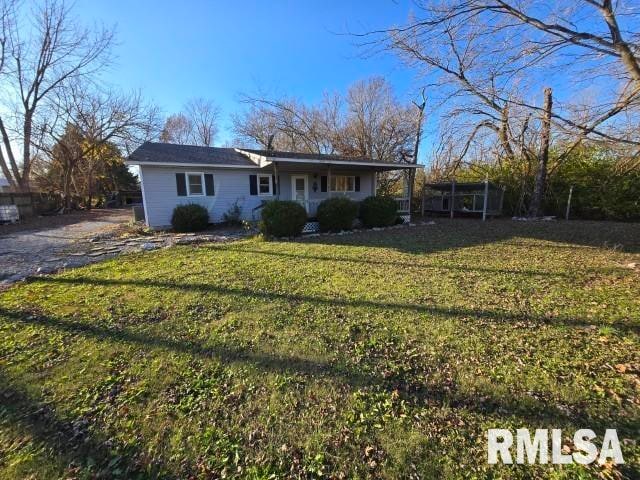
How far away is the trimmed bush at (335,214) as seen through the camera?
35.8 ft

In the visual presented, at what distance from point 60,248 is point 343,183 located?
40.1 feet

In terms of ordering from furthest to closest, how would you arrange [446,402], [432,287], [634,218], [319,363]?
[634,218] → [432,287] → [319,363] → [446,402]

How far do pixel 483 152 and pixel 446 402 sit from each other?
18096 mm

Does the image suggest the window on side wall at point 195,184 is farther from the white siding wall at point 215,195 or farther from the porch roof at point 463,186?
the porch roof at point 463,186

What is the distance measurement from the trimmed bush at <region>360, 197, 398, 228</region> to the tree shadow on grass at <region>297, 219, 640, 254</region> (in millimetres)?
1250

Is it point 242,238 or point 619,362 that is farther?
point 242,238

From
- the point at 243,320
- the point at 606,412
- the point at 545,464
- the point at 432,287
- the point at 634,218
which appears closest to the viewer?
the point at 545,464

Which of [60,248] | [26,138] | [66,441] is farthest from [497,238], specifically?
[26,138]

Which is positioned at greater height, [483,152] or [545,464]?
[483,152]

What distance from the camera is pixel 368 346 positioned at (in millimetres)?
3123

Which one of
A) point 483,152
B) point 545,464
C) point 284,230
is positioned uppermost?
point 483,152

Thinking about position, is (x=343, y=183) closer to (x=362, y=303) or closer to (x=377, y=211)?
(x=377, y=211)

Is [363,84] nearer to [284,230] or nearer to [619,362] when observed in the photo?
[284,230]

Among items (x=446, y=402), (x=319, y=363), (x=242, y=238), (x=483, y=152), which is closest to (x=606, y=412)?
(x=446, y=402)
